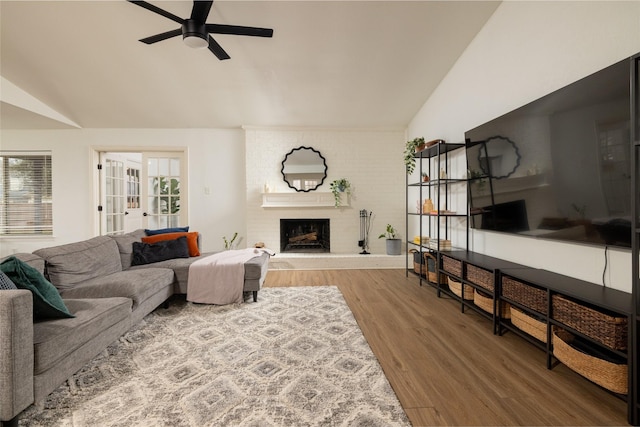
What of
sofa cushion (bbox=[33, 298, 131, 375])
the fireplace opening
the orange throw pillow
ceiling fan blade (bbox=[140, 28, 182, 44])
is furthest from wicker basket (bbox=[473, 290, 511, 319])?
ceiling fan blade (bbox=[140, 28, 182, 44])

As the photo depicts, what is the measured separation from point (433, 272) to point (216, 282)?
2.58 meters

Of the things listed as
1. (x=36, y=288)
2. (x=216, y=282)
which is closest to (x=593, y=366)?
(x=216, y=282)

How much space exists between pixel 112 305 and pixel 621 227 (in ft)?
10.7

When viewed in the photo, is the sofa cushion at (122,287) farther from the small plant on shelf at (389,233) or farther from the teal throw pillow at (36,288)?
the small plant on shelf at (389,233)

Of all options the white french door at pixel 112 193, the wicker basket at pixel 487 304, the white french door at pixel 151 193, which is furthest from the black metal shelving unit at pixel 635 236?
the white french door at pixel 112 193

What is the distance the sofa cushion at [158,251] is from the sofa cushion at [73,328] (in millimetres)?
1305

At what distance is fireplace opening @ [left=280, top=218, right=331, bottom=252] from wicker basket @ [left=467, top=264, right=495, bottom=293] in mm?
2965

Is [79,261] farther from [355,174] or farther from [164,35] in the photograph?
[355,174]

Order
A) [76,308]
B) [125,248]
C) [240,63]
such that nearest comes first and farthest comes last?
[76,308] < [125,248] < [240,63]

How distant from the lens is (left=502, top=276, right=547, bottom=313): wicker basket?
77.4 inches

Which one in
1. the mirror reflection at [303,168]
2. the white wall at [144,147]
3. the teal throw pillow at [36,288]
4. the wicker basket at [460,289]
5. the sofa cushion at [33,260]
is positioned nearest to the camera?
the teal throw pillow at [36,288]

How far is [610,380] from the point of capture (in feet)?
4.92

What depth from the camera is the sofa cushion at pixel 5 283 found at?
1.52 metres

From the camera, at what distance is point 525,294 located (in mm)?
2109
